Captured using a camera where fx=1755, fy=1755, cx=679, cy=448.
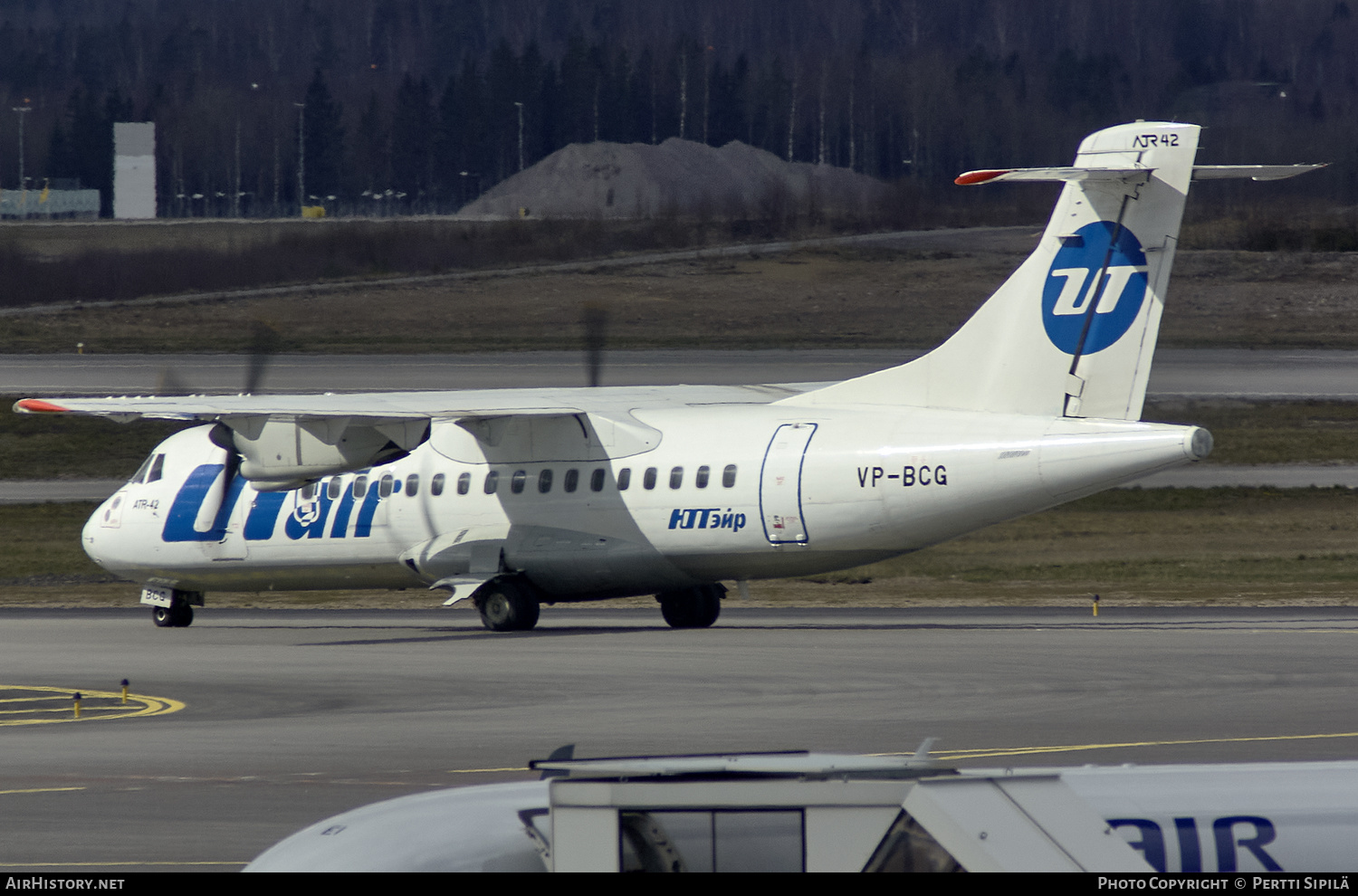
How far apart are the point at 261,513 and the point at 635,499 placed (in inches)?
279

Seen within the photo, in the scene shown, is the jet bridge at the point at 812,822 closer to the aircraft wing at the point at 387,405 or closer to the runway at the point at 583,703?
the runway at the point at 583,703

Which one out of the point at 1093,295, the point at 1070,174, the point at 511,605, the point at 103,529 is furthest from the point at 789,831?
the point at 103,529

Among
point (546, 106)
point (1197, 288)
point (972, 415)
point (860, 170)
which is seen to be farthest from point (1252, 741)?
point (546, 106)

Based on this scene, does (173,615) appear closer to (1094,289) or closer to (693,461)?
(693,461)

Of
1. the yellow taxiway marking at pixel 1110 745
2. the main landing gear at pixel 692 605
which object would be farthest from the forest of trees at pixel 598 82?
the yellow taxiway marking at pixel 1110 745

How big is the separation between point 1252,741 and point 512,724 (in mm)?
7257

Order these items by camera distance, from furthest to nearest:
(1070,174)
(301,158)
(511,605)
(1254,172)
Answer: (301,158), (511,605), (1070,174), (1254,172)

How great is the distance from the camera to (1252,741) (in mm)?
16000

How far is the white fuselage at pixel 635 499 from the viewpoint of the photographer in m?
24.6

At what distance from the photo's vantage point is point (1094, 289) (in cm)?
2509

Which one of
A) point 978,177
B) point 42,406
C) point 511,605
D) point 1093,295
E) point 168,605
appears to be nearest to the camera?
point 978,177

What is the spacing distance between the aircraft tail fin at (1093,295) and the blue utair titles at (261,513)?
10.3 m

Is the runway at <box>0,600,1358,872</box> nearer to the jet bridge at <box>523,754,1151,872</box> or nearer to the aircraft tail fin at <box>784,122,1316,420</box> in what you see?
the aircraft tail fin at <box>784,122,1316,420</box>

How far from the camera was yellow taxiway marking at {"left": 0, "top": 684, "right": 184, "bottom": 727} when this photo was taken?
772 inches
